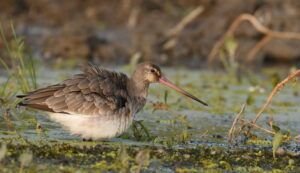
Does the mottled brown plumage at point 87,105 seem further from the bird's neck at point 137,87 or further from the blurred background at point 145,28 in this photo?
the blurred background at point 145,28

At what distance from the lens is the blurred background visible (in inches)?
679

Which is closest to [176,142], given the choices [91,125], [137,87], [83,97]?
[137,87]

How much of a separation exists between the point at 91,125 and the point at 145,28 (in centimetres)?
1004

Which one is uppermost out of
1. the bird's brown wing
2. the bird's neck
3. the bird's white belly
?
the bird's neck

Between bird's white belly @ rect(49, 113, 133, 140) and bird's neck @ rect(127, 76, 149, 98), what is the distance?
778mm

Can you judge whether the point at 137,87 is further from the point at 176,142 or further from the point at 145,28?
the point at 145,28

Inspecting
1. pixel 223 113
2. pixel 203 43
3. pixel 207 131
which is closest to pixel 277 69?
pixel 203 43

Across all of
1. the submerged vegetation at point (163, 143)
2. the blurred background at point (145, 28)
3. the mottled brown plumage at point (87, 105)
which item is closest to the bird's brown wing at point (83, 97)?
the mottled brown plumage at point (87, 105)

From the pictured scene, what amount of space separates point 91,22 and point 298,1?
15.0 ft

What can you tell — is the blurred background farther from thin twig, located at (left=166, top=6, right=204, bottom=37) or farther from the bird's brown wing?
the bird's brown wing

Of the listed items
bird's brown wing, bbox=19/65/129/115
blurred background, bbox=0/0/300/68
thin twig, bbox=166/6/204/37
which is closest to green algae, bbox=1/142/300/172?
bird's brown wing, bbox=19/65/129/115

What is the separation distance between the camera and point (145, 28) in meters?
18.7

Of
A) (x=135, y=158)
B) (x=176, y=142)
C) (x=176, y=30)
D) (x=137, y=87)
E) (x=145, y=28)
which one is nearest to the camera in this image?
(x=135, y=158)

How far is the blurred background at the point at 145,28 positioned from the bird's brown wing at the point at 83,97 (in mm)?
7595
